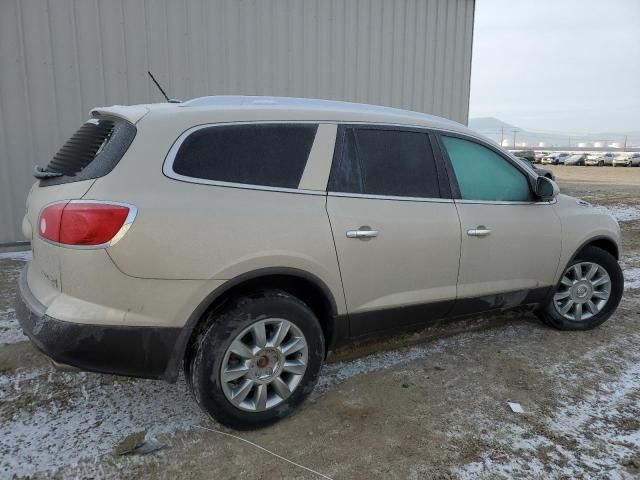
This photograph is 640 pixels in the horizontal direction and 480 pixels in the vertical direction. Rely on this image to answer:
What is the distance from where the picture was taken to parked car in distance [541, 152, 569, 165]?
54706 mm

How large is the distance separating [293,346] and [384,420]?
68 centimetres

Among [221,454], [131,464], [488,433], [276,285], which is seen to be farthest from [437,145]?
[131,464]

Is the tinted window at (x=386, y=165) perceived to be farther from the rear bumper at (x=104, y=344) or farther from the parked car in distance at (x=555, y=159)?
the parked car in distance at (x=555, y=159)

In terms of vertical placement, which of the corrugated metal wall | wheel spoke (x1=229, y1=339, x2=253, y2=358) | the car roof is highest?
the corrugated metal wall

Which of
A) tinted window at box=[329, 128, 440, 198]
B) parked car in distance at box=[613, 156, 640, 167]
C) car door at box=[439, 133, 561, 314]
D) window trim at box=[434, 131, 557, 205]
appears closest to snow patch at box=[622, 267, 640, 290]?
car door at box=[439, 133, 561, 314]

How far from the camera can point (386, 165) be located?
2.94m

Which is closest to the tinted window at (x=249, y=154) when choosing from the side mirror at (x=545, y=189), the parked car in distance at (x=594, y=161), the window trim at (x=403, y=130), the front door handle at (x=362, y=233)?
the window trim at (x=403, y=130)

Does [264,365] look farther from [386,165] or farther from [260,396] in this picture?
[386,165]

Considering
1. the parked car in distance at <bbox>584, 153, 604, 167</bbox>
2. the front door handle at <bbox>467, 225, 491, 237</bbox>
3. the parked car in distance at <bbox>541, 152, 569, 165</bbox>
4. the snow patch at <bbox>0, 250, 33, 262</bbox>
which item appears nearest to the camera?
the front door handle at <bbox>467, 225, 491, 237</bbox>

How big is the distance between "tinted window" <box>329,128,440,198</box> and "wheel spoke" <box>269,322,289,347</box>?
789 millimetres

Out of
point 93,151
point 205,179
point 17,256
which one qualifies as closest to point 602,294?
point 205,179

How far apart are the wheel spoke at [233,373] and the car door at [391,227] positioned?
2.29 feet

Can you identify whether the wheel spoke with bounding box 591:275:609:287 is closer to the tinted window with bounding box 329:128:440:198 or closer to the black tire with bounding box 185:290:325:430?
the tinted window with bounding box 329:128:440:198

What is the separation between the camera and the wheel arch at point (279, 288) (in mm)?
2311
